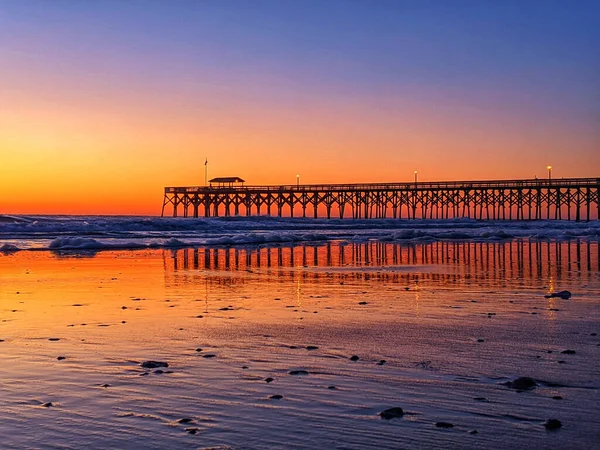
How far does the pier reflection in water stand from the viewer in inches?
493

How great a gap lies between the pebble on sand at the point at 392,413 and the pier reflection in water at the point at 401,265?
7.52 m

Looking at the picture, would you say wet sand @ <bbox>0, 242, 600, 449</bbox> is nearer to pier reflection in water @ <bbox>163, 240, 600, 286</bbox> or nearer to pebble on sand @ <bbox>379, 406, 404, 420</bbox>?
pebble on sand @ <bbox>379, 406, 404, 420</bbox>

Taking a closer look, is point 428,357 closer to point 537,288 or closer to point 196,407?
point 196,407

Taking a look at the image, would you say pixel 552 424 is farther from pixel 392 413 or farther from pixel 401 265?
pixel 401 265

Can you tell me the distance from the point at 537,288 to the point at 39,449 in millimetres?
8575

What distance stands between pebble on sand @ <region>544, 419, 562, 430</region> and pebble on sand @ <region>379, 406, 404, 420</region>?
0.78 m

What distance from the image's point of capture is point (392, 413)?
409cm

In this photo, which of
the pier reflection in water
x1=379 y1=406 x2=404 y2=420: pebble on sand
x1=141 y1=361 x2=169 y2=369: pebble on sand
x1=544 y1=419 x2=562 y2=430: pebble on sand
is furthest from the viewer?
the pier reflection in water

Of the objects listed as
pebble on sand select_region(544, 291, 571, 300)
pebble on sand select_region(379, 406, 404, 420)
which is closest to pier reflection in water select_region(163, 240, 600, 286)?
pebble on sand select_region(544, 291, 571, 300)

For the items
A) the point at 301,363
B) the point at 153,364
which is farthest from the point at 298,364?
the point at 153,364

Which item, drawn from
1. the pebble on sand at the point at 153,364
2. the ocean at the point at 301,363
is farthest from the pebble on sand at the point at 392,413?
the pebble on sand at the point at 153,364

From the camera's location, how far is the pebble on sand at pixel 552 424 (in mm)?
3783

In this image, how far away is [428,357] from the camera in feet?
18.4

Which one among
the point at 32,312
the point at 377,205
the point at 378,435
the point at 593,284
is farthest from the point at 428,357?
the point at 377,205
